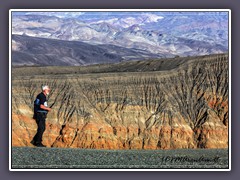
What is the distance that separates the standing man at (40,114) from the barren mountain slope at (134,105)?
81 cm

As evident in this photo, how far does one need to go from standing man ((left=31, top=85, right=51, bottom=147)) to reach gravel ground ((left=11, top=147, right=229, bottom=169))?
0.93 m

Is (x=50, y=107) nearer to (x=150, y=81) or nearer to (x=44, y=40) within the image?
(x=44, y=40)

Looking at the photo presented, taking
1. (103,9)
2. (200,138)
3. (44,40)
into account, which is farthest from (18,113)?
(200,138)

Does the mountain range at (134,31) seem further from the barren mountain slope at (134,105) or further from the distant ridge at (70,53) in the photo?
the barren mountain slope at (134,105)

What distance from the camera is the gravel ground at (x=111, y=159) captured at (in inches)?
1102

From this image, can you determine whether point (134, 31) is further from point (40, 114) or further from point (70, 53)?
point (40, 114)

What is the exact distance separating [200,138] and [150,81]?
4.08m

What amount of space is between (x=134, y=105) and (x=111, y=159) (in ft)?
24.6

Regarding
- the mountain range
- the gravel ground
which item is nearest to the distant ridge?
the mountain range

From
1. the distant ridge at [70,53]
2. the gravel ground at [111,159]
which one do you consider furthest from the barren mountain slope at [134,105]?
the gravel ground at [111,159]

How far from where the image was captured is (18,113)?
102ft

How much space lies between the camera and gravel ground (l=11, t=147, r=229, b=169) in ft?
91.9

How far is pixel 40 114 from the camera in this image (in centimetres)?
2969

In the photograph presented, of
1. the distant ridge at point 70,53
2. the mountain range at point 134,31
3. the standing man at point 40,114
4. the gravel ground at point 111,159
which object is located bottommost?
the gravel ground at point 111,159
